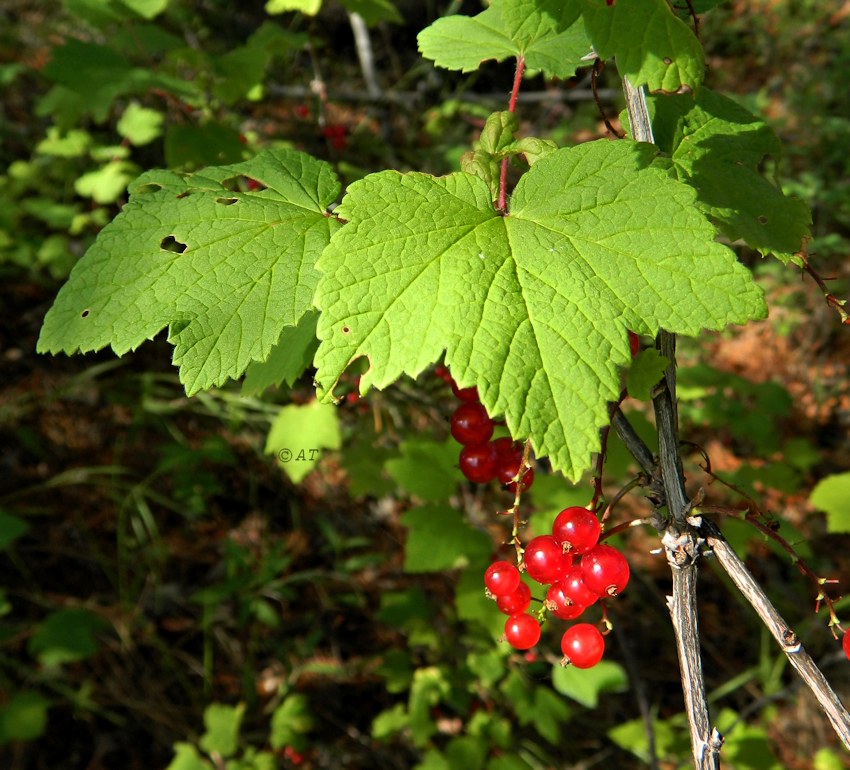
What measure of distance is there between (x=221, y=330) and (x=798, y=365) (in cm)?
434

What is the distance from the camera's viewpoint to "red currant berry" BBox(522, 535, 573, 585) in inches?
46.1

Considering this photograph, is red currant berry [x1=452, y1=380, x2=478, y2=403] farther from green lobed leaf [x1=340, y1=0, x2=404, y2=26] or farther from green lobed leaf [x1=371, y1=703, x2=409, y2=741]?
green lobed leaf [x1=371, y1=703, x2=409, y2=741]

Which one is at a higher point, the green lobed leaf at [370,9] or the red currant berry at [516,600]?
the green lobed leaf at [370,9]

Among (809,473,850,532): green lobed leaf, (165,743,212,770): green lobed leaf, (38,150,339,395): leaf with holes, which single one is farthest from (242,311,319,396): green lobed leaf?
(165,743,212,770): green lobed leaf

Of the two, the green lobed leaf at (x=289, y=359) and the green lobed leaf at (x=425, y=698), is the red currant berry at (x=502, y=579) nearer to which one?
the green lobed leaf at (x=289, y=359)

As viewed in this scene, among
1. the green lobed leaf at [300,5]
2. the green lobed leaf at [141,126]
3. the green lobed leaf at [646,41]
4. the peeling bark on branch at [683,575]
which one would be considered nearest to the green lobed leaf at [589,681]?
the peeling bark on branch at [683,575]

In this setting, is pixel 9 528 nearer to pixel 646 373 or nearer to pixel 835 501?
pixel 646 373

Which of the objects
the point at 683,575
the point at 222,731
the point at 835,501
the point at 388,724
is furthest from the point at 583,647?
the point at 222,731

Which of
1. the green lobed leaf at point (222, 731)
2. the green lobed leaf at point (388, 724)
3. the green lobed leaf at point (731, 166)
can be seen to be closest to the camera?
the green lobed leaf at point (731, 166)

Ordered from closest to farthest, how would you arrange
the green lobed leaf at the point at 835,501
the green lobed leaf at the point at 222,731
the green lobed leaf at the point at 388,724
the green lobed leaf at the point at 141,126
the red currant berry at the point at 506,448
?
the red currant berry at the point at 506,448, the green lobed leaf at the point at 835,501, the green lobed leaf at the point at 222,731, the green lobed leaf at the point at 388,724, the green lobed leaf at the point at 141,126

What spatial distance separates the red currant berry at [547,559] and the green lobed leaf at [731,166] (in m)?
0.63

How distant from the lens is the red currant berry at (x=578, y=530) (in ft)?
3.72

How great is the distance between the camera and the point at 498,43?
1434 millimetres

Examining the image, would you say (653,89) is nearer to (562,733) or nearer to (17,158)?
(562,733)
